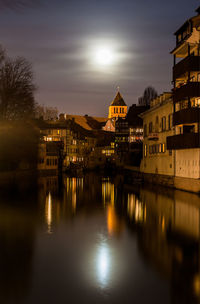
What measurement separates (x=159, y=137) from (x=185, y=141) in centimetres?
1351

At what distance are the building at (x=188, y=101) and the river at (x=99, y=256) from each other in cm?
1249

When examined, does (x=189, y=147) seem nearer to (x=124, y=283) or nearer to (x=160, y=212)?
(x=160, y=212)

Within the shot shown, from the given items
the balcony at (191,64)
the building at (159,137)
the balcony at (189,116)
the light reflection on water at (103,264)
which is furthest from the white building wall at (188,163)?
the light reflection on water at (103,264)

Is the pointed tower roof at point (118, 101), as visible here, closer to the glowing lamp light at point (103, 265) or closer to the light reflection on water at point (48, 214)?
the light reflection on water at point (48, 214)

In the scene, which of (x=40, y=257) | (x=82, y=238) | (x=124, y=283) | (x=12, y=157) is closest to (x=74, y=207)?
(x=82, y=238)

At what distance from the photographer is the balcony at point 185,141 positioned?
3475 centimetres

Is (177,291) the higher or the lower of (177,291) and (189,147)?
the lower

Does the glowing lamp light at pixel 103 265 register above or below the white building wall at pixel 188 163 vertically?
below

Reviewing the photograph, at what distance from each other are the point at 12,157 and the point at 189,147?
1186 inches

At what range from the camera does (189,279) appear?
10508mm

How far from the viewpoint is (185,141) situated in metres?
36.6

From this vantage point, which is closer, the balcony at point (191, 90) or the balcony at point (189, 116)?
the balcony at point (189, 116)

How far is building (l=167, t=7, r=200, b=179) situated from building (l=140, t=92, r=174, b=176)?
3260 mm

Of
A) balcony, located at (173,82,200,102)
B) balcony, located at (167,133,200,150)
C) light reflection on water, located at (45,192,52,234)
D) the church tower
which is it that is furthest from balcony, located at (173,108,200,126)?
the church tower
